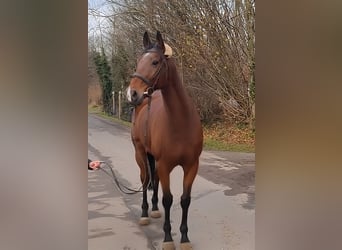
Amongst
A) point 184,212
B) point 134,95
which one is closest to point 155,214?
point 184,212

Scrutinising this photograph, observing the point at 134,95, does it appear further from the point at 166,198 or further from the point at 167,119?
the point at 166,198

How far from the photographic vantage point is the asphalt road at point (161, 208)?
1.56 m

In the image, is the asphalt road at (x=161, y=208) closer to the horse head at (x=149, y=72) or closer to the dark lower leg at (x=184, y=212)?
the dark lower leg at (x=184, y=212)

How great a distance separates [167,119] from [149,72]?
25 centimetres

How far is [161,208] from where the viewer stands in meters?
2.10

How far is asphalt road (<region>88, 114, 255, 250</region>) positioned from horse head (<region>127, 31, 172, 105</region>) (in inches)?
6.8

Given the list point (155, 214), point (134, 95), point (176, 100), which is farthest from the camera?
point (155, 214)

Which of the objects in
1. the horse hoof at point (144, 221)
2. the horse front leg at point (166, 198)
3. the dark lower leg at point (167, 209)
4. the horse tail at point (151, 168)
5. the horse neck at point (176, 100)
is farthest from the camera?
the horse tail at point (151, 168)

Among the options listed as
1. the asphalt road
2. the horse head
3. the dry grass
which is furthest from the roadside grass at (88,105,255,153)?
the horse head

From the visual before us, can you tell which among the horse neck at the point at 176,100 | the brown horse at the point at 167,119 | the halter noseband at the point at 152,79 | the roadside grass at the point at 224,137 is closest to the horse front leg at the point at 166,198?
the brown horse at the point at 167,119
